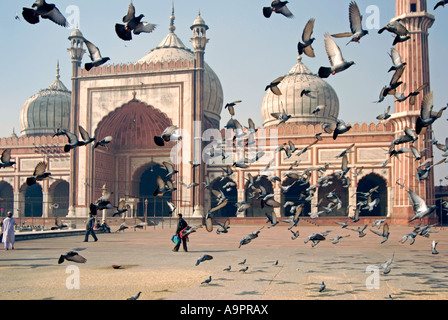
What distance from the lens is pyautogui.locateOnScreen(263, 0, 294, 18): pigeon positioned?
18.6 feet

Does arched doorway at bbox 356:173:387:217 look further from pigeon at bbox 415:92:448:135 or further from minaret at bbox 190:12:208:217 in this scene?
pigeon at bbox 415:92:448:135

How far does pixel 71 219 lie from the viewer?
28375mm

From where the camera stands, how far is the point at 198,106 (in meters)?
27.7

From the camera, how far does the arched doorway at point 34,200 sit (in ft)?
111

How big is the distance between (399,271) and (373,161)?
788 inches

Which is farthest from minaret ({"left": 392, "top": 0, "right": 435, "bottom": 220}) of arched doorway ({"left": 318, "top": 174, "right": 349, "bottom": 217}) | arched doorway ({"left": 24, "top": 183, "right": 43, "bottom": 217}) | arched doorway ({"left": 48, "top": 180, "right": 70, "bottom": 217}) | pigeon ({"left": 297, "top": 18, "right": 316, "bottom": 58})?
arched doorway ({"left": 24, "top": 183, "right": 43, "bottom": 217})

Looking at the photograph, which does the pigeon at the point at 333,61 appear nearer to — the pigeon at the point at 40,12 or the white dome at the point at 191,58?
the pigeon at the point at 40,12

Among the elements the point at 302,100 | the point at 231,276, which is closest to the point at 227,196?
the point at 302,100

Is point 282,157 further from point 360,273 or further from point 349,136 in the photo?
point 360,273

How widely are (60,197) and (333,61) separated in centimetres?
2961

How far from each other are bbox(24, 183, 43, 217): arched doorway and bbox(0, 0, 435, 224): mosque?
9 cm

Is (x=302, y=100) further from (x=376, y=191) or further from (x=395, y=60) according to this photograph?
(x=395, y=60)

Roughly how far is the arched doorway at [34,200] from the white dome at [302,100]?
1676 cm
